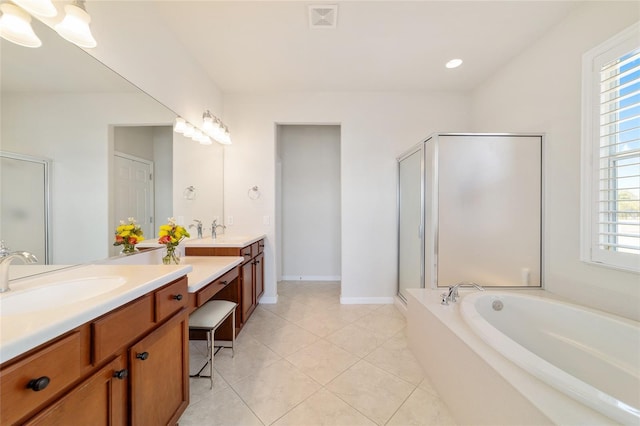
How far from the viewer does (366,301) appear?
9.80 ft

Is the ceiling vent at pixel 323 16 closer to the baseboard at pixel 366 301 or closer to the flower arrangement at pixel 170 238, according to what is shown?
the flower arrangement at pixel 170 238

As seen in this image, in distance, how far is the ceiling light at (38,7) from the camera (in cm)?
94

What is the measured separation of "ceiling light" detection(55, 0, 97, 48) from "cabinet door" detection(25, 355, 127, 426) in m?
1.41

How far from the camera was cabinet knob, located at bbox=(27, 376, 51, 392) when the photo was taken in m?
0.58

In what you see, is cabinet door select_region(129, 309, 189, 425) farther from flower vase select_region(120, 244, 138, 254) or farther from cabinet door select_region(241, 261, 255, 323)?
cabinet door select_region(241, 261, 255, 323)

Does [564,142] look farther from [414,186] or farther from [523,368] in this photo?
[523,368]

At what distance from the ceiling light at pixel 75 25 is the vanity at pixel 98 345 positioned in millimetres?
1090

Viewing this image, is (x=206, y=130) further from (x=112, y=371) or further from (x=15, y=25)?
(x=112, y=371)

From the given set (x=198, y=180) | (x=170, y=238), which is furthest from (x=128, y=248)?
(x=198, y=180)

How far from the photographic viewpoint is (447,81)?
274 cm

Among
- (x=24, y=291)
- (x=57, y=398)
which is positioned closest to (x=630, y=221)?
(x=57, y=398)

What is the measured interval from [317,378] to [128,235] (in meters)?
1.57

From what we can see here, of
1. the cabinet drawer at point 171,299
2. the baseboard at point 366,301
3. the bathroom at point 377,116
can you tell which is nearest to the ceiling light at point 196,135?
the bathroom at point 377,116

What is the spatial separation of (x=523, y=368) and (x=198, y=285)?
1.60m
